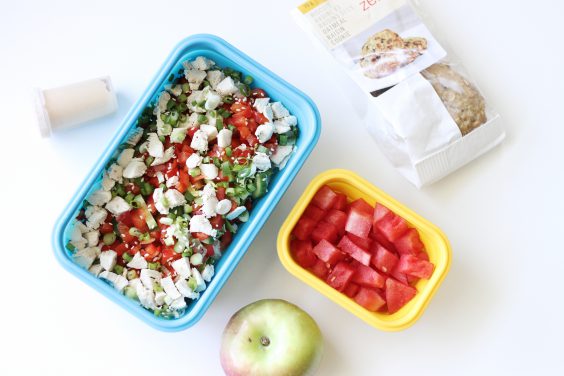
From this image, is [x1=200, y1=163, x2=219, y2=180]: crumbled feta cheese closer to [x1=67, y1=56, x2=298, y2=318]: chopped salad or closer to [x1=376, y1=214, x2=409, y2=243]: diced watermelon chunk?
[x1=67, y1=56, x2=298, y2=318]: chopped salad

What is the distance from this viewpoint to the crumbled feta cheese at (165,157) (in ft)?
4.07

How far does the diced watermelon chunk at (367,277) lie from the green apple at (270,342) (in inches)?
5.2

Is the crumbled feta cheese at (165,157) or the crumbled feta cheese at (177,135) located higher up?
the crumbled feta cheese at (177,135)

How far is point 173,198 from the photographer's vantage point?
122 cm

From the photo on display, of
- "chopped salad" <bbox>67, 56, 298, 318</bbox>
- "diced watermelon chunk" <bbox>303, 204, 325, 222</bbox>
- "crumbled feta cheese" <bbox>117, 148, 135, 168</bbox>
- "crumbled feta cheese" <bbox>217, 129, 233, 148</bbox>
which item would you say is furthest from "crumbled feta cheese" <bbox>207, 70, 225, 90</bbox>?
"diced watermelon chunk" <bbox>303, 204, 325, 222</bbox>

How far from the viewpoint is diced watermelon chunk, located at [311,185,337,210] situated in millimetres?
1281

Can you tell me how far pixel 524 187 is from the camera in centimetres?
138

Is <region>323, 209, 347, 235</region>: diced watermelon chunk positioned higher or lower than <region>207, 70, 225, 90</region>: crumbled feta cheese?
lower

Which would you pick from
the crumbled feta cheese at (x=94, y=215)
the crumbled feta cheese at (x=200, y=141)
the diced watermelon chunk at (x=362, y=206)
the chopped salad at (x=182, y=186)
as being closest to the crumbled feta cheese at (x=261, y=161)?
the chopped salad at (x=182, y=186)

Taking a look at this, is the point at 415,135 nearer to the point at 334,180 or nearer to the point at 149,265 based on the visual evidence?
the point at 334,180

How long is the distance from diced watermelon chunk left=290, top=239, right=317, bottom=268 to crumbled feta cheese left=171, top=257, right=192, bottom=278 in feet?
0.73

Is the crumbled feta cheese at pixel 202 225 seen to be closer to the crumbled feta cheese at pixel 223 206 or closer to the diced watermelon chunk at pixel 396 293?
the crumbled feta cheese at pixel 223 206

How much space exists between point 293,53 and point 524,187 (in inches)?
23.3

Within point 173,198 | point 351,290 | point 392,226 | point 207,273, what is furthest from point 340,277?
point 173,198
